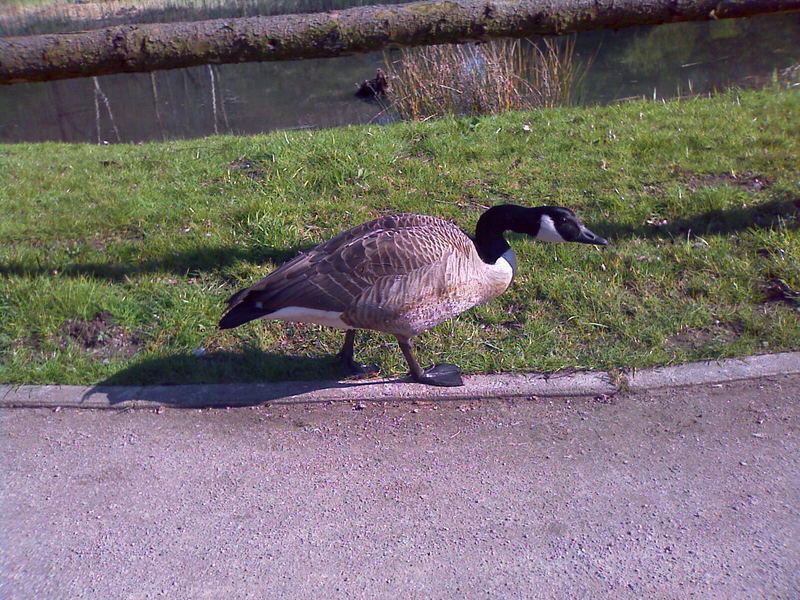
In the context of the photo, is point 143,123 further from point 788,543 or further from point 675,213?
point 788,543

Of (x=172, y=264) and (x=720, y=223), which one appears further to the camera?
(x=720, y=223)

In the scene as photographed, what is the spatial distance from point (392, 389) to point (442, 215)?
1.98 meters

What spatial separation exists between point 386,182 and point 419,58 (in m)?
3.41

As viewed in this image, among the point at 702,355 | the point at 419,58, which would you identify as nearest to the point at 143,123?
the point at 419,58

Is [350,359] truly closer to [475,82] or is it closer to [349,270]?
[349,270]

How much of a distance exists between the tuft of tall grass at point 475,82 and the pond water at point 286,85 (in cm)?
91

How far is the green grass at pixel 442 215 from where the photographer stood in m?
4.22

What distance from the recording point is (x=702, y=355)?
4.00m

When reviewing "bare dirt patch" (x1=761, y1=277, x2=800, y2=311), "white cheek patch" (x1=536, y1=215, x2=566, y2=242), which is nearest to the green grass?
"bare dirt patch" (x1=761, y1=277, x2=800, y2=311)

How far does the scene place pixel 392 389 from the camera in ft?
12.9

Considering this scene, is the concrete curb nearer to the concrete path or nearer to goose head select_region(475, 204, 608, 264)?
the concrete path

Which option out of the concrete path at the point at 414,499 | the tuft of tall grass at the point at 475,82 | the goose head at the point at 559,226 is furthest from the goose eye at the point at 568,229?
the tuft of tall grass at the point at 475,82

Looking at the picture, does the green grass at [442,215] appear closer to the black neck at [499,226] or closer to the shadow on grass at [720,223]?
the shadow on grass at [720,223]

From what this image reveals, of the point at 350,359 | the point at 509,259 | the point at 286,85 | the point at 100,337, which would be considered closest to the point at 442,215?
the point at 509,259
